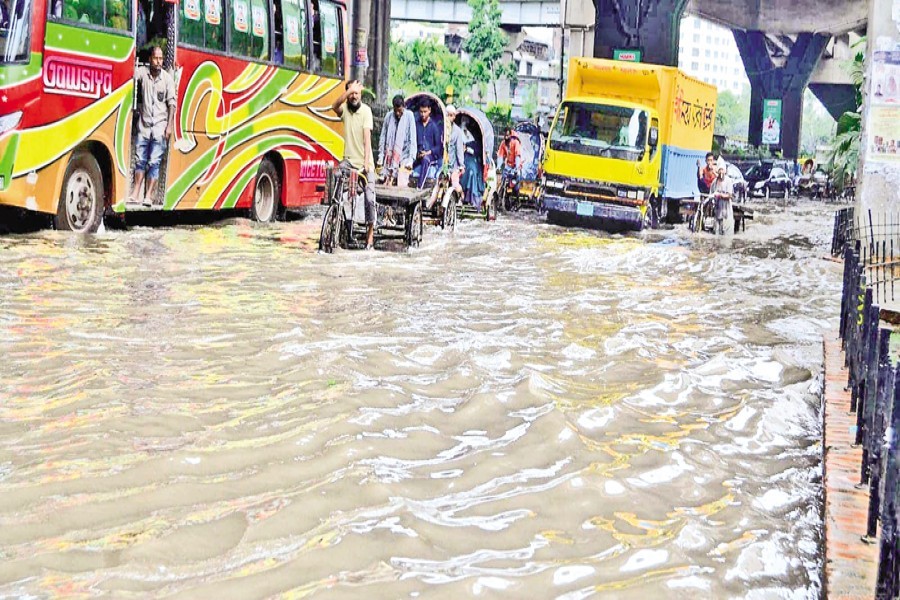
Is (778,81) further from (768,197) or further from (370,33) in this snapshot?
(370,33)

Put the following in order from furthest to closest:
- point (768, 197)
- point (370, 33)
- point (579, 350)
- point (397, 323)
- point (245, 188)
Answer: point (768, 197)
point (370, 33)
point (245, 188)
point (397, 323)
point (579, 350)

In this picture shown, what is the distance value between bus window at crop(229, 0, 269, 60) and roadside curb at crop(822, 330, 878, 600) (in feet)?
39.6

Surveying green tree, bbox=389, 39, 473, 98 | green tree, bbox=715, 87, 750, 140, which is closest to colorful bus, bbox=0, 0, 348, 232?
green tree, bbox=389, 39, 473, 98

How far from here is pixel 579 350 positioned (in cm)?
926

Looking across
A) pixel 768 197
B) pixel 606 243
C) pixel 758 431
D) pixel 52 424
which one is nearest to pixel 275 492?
pixel 52 424

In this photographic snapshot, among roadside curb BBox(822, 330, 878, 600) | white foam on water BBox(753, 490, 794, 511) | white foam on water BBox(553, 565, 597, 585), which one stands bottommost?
white foam on water BBox(753, 490, 794, 511)

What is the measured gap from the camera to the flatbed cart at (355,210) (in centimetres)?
1535

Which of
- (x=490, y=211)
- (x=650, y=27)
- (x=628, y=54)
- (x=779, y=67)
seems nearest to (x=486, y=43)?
(x=779, y=67)

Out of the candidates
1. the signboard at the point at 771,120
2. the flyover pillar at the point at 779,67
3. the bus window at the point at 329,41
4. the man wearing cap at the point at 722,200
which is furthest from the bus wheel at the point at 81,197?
the signboard at the point at 771,120

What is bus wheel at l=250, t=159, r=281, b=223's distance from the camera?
64.0ft

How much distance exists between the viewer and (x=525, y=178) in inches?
1156

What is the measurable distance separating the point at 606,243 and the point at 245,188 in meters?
5.63

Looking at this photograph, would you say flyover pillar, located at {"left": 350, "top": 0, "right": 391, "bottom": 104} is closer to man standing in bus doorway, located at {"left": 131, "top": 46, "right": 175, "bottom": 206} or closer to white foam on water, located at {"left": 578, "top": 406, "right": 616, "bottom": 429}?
man standing in bus doorway, located at {"left": 131, "top": 46, "right": 175, "bottom": 206}

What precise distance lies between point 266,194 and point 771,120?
56.6 metres
